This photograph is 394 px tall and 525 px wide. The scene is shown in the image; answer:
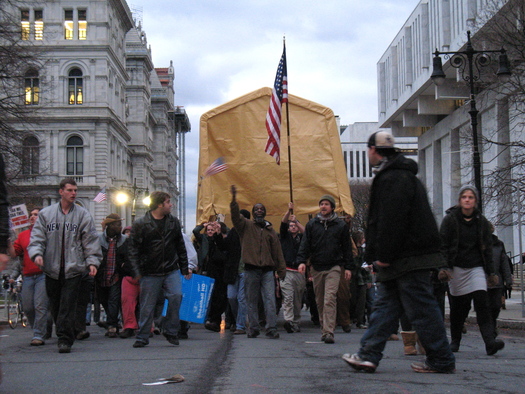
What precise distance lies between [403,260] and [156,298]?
4.26m

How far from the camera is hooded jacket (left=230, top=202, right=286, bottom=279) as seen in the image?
1132 cm

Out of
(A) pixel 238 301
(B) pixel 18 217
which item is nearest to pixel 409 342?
(A) pixel 238 301

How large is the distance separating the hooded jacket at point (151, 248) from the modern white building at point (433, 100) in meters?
36.4

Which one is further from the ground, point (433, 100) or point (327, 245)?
point (433, 100)

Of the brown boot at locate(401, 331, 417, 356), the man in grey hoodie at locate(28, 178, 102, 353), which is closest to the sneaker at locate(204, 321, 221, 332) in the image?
the man in grey hoodie at locate(28, 178, 102, 353)

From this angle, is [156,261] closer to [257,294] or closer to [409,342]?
[257,294]

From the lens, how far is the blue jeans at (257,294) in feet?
37.3

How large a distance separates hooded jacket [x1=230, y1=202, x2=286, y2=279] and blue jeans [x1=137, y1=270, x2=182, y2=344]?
1565mm

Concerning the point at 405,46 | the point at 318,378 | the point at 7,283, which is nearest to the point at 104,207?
the point at 405,46

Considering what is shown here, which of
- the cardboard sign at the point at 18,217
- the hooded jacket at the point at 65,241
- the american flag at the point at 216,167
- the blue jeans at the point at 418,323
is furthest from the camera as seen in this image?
the cardboard sign at the point at 18,217

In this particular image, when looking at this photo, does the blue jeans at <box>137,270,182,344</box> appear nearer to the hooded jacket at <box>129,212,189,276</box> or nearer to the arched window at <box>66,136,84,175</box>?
the hooded jacket at <box>129,212,189,276</box>

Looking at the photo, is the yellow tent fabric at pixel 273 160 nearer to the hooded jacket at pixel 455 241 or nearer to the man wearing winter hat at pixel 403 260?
the hooded jacket at pixel 455 241

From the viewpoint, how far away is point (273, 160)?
14906mm

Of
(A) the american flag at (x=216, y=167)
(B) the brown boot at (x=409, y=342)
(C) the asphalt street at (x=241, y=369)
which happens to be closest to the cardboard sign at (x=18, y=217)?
(A) the american flag at (x=216, y=167)
